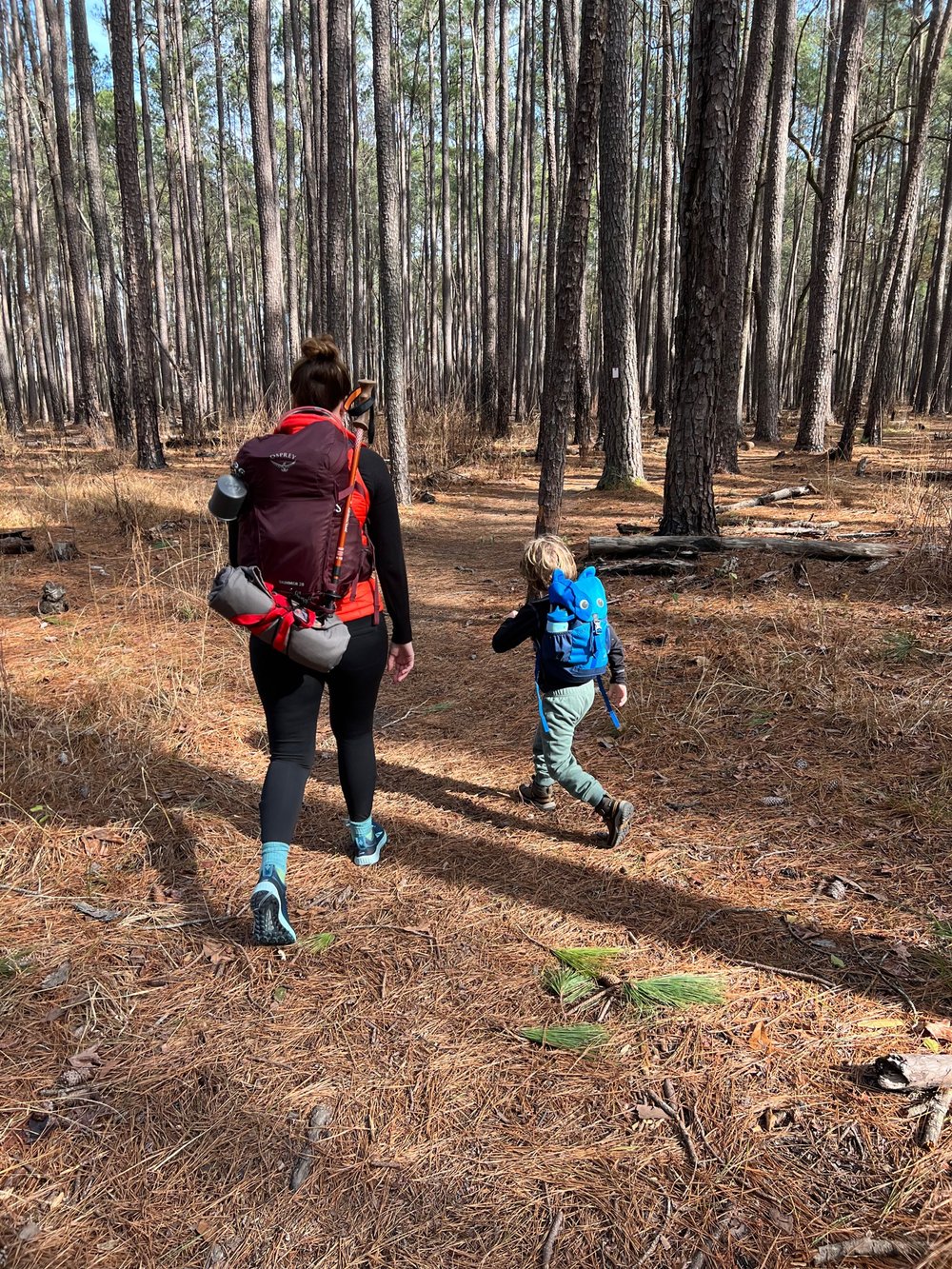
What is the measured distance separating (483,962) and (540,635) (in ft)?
4.19

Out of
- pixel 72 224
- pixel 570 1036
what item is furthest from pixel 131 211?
pixel 570 1036

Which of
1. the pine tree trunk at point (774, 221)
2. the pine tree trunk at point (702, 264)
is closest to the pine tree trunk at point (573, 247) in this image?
the pine tree trunk at point (702, 264)

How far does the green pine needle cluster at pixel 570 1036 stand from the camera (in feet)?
7.08

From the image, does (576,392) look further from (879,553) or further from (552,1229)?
(552,1229)

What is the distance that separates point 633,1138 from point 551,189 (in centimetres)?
1693

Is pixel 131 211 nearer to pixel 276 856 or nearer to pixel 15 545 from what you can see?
pixel 15 545

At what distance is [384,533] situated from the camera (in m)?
2.73

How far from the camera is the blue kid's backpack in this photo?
3.07 meters

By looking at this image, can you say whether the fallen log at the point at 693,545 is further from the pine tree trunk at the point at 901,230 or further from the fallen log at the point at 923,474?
the pine tree trunk at the point at 901,230

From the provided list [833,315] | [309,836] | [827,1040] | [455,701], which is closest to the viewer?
[827,1040]

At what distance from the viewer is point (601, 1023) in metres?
2.23

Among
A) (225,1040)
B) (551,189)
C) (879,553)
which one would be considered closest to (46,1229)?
(225,1040)

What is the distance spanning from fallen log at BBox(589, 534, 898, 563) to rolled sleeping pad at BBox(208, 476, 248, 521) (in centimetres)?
445

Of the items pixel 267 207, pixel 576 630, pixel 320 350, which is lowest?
pixel 576 630
